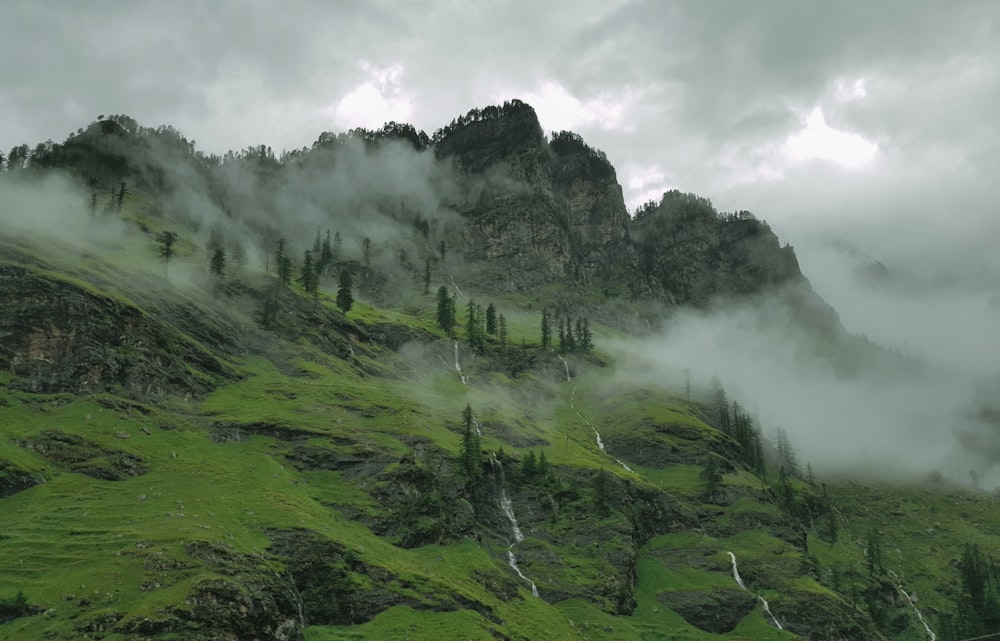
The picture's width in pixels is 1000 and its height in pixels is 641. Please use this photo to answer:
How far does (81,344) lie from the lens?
122m

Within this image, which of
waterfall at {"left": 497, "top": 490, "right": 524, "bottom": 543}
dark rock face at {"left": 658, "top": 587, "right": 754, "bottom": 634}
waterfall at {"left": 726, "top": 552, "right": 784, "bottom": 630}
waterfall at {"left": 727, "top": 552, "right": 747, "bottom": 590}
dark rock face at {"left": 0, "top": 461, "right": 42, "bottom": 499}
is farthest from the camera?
waterfall at {"left": 727, "top": 552, "right": 747, "bottom": 590}

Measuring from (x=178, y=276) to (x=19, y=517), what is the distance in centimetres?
11544

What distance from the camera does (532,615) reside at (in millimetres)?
106062

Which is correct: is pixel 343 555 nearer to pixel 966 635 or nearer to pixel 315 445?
pixel 315 445

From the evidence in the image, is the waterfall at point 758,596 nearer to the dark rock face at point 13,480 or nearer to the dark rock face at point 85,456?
the dark rock face at point 85,456

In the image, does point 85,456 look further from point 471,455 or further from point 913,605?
point 913,605

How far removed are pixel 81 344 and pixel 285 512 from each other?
5349 cm

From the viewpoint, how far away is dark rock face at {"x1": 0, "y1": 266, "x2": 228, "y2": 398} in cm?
11594

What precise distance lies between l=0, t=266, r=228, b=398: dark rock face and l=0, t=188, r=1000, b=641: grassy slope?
5.16m

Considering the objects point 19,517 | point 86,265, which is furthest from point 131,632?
point 86,265

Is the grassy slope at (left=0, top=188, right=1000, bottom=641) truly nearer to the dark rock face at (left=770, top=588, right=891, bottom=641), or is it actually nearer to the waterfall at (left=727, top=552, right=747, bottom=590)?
the waterfall at (left=727, top=552, right=747, bottom=590)

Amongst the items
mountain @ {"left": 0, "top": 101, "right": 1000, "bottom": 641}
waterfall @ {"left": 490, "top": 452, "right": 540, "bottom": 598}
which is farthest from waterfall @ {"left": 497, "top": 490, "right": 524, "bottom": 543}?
mountain @ {"left": 0, "top": 101, "right": 1000, "bottom": 641}

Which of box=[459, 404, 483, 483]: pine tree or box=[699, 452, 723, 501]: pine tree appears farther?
box=[699, 452, 723, 501]: pine tree

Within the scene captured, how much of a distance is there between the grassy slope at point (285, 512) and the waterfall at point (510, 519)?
8.11 ft
